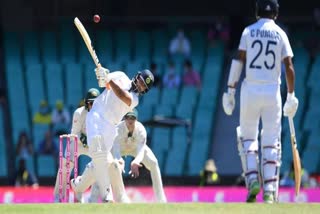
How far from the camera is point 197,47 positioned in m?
30.1

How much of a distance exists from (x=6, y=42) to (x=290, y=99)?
56.9ft

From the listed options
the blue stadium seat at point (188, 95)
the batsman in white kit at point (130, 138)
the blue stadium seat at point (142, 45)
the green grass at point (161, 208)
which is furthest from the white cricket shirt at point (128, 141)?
the blue stadium seat at point (142, 45)

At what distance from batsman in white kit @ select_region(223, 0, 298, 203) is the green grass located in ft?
2.38

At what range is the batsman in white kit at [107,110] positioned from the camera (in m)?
14.2

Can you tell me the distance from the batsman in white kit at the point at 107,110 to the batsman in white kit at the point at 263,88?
1.57m

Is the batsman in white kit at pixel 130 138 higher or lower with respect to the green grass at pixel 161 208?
higher

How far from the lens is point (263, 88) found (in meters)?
13.0

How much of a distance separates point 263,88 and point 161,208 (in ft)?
6.05

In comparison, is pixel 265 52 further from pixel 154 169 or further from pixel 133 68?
pixel 133 68

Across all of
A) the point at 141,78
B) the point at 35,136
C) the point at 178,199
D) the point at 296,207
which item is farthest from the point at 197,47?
the point at 296,207

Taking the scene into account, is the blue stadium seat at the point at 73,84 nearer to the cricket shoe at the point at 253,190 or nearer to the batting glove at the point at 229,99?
the batting glove at the point at 229,99

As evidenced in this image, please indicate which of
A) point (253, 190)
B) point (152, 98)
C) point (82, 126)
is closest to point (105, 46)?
point (152, 98)

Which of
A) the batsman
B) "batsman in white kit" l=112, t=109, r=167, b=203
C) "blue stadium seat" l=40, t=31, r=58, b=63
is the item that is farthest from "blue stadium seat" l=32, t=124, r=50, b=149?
the batsman

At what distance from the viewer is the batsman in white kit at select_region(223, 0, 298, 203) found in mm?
12992
